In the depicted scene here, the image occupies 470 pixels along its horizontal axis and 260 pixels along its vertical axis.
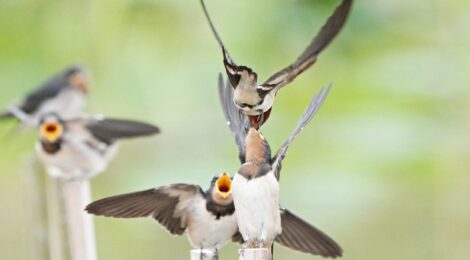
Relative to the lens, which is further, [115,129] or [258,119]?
[115,129]

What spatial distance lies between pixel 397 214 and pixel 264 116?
2002 mm

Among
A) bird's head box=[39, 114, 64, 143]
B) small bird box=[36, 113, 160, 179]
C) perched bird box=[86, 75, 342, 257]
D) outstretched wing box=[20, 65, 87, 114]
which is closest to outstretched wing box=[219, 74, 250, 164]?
perched bird box=[86, 75, 342, 257]

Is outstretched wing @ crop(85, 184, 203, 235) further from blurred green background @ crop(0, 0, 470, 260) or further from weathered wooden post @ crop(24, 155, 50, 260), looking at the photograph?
blurred green background @ crop(0, 0, 470, 260)

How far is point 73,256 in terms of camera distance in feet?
4.47

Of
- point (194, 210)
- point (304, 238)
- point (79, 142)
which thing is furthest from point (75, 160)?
point (304, 238)

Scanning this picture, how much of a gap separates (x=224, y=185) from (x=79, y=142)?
0.74 meters

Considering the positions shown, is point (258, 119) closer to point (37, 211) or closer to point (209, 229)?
point (209, 229)

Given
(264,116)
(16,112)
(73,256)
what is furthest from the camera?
(16,112)

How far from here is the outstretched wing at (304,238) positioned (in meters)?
0.90

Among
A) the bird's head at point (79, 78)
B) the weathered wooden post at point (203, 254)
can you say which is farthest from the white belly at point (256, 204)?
the bird's head at point (79, 78)

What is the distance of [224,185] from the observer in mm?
958

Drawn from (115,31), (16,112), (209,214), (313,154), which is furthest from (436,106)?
(209,214)

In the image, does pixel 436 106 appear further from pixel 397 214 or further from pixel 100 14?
pixel 100 14

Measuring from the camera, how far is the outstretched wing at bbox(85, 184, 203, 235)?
91 cm
